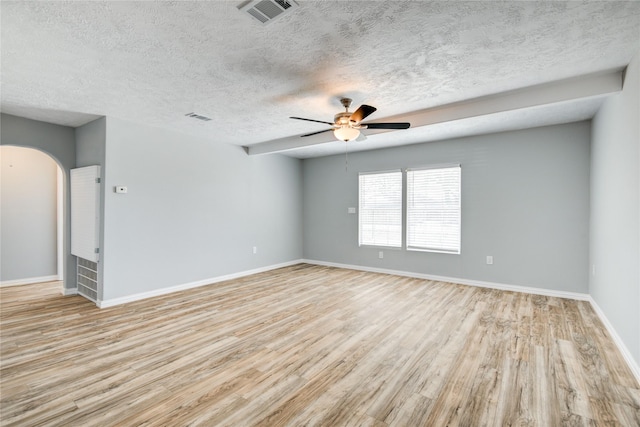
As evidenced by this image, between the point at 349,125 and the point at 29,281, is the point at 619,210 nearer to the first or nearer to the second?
the point at 349,125

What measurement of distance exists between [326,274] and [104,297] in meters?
3.68

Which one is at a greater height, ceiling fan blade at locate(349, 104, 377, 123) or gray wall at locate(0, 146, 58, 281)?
ceiling fan blade at locate(349, 104, 377, 123)

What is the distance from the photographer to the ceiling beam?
291 cm

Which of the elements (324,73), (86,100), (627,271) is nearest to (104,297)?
(86,100)

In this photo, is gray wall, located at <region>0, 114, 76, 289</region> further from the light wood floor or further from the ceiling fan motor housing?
the ceiling fan motor housing

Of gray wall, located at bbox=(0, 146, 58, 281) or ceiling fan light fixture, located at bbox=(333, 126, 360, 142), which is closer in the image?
ceiling fan light fixture, located at bbox=(333, 126, 360, 142)

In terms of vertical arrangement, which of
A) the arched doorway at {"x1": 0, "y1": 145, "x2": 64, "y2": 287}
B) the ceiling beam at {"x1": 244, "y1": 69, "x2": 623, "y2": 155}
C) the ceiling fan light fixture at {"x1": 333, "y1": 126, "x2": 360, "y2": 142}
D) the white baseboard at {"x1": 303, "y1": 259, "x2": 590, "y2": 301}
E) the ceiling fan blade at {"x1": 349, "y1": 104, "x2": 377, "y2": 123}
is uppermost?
the ceiling beam at {"x1": 244, "y1": 69, "x2": 623, "y2": 155}

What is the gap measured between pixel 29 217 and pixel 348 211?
237 inches

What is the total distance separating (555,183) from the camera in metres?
4.56

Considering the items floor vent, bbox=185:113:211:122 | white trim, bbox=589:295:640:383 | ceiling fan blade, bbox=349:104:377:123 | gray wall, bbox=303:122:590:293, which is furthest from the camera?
gray wall, bbox=303:122:590:293

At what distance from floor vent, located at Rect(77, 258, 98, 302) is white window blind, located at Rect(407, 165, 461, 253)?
5.22 metres

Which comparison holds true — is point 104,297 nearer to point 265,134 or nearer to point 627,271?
point 265,134

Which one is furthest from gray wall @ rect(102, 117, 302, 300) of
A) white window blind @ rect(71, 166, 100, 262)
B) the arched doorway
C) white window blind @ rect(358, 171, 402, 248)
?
white window blind @ rect(358, 171, 402, 248)

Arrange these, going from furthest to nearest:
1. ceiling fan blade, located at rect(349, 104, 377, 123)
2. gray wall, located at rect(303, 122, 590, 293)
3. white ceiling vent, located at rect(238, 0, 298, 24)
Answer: gray wall, located at rect(303, 122, 590, 293) → ceiling fan blade, located at rect(349, 104, 377, 123) → white ceiling vent, located at rect(238, 0, 298, 24)
